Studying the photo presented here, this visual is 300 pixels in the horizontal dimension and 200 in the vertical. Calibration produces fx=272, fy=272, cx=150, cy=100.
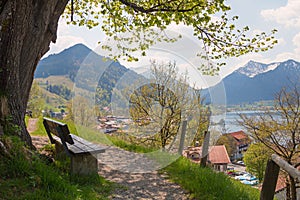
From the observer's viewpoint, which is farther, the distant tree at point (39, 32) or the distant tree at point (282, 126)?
the distant tree at point (282, 126)

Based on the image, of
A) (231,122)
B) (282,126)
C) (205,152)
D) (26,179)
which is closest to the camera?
A: (26,179)

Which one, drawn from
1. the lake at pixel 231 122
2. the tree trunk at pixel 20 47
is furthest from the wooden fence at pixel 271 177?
the lake at pixel 231 122

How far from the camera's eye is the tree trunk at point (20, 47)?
4.45 m

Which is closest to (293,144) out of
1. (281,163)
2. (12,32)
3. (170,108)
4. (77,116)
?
(170,108)

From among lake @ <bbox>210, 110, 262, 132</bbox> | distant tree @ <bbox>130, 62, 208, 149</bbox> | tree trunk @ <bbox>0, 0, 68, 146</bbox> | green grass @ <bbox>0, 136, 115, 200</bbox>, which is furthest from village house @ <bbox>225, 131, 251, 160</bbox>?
green grass @ <bbox>0, 136, 115, 200</bbox>

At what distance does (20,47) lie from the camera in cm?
471

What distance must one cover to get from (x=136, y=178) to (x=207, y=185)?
5.65 feet

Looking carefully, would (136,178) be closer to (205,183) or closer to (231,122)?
(205,183)

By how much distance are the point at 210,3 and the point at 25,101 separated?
5034 mm

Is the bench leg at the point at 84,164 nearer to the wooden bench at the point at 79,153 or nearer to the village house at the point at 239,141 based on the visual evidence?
the wooden bench at the point at 79,153

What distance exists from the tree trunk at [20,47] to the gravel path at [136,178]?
1.96m

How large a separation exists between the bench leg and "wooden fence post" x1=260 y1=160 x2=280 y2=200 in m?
2.98

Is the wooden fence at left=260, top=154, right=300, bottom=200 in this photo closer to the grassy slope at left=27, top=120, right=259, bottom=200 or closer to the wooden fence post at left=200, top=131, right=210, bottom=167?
the grassy slope at left=27, top=120, right=259, bottom=200

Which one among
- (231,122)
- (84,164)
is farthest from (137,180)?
(231,122)
